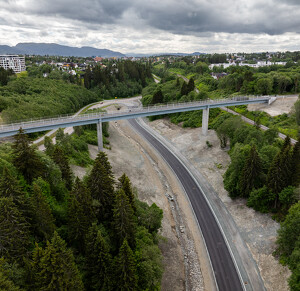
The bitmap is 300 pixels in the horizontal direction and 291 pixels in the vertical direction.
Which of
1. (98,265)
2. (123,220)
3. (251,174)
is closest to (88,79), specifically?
(251,174)

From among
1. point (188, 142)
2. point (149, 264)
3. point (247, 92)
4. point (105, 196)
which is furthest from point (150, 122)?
point (149, 264)

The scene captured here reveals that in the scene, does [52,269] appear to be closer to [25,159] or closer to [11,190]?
[11,190]

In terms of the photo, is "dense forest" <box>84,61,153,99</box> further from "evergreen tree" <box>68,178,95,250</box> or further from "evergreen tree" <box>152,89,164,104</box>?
"evergreen tree" <box>68,178,95,250</box>

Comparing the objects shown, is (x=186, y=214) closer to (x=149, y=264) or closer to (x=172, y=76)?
(x=149, y=264)

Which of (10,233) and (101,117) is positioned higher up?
(101,117)

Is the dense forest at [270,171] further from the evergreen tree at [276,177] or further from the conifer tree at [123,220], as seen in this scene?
the conifer tree at [123,220]

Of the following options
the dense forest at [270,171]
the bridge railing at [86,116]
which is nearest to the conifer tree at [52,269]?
the dense forest at [270,171]

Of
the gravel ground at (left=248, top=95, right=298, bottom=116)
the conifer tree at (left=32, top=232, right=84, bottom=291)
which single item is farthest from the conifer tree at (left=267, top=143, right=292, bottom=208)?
the gravel ground at (left=248, top=95, right=298, bottom=116)
